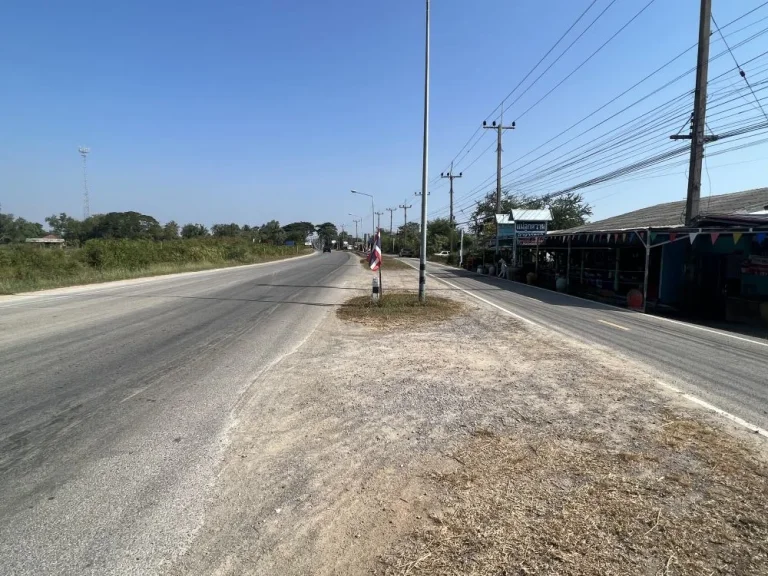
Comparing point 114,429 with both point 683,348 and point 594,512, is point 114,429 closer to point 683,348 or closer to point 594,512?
point 594,512

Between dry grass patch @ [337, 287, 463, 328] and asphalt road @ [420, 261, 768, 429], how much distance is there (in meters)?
2.39

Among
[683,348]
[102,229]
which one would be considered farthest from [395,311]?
[102,229]

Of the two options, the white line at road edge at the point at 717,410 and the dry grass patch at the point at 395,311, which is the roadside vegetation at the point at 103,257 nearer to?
the dry grass patch at the point at 395,311

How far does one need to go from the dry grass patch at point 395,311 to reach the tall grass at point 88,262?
13.5 metres

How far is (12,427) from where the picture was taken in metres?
4.68

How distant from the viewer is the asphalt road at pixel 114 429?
2.90 meters

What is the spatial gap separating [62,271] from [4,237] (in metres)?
56.1

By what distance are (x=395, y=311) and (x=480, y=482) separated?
1011 centimetres

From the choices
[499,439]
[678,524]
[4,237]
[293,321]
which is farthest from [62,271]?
[4,237]

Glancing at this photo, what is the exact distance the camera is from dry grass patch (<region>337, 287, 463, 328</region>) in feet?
40.7

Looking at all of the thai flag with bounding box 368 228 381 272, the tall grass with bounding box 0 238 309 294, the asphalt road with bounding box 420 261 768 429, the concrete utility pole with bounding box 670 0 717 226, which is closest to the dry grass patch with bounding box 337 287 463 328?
the thai flag with bounding box 368 228 381 272

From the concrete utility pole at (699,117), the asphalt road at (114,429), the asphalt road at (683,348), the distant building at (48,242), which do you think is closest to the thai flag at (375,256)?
the asphalt road at (114,429)

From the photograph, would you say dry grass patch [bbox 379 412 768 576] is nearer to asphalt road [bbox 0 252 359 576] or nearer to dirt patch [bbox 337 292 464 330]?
asphalt road [bbox 0 252 359 576]

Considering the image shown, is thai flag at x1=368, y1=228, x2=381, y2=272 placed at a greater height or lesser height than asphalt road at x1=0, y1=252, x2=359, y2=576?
greater
